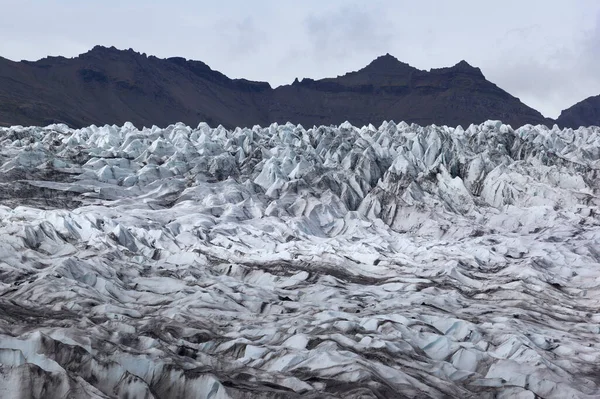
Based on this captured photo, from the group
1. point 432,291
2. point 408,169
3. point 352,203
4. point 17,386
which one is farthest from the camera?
point 408,169

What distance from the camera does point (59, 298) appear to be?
39.3m

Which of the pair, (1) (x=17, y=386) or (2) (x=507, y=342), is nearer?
(1) (x=17, y=386)

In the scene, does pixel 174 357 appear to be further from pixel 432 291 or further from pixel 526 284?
pixel 526 284

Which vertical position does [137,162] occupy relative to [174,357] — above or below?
above

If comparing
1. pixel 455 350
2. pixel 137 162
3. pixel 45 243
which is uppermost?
pixel 137 162

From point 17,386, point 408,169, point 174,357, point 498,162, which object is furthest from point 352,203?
point 17,386

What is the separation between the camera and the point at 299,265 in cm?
5359

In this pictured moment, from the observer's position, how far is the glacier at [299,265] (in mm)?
29828

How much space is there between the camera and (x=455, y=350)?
116 ft

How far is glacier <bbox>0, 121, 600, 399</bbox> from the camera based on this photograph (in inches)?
1174

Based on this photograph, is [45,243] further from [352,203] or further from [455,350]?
[352,203]

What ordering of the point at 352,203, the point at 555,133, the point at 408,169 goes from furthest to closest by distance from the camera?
the point at 555,133
the point at 408,169
the point at 352,203

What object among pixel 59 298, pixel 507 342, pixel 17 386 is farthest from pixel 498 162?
pixel 17 386

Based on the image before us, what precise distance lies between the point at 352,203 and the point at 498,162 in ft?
69.3
